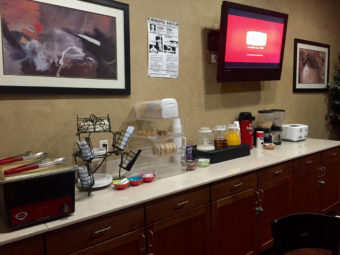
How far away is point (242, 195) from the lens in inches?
85.6

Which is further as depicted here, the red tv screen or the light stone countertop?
the red tv screen

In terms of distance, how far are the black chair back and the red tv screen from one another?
165cm

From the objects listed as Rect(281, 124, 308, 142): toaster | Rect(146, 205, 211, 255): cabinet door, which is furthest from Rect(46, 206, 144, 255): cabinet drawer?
Rect(281, 124, 308, 142): toaster

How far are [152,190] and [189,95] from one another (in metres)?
1.16

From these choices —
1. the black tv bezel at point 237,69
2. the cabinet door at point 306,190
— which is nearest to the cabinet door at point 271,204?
the cabinet door at point 306,190

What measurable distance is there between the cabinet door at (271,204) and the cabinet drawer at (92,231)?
3.88 feet

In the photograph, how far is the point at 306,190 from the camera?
277cm

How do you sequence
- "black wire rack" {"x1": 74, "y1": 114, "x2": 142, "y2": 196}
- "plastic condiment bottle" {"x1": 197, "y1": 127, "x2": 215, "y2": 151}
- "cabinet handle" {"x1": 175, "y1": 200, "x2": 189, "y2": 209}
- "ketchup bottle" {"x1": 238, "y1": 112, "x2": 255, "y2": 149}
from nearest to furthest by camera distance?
"cabinet handle" {"x1": 175, "y1": 200, "x2": 189, "y2": 209} < "black wire rack" {"x1": 74, "y1": 114, "x2": 142, "y2": 196} < "plastic condiment bottle" {"x1": 197, "y1": 127, "x2": 215, "y2": 151} < "ketchup bottle" {"x1": 238, "y1": 112, "x2": 255, "y2": 149}

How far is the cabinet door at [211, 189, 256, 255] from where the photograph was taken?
202 cm

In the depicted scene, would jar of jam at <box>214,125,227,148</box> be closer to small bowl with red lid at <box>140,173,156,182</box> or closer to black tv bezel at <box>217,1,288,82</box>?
black tv bezel at <box>217,1,288,82</box>

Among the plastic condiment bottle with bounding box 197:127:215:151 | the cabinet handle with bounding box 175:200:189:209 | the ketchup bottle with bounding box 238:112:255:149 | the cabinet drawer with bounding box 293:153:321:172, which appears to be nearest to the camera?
the cabinet handle with bounding box 175:200:189:209

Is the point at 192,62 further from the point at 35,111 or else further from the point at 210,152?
the point at 35,111

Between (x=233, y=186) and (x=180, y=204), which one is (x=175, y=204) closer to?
(x=180, y=204)

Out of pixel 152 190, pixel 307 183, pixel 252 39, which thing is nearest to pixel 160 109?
pixel 152 190
